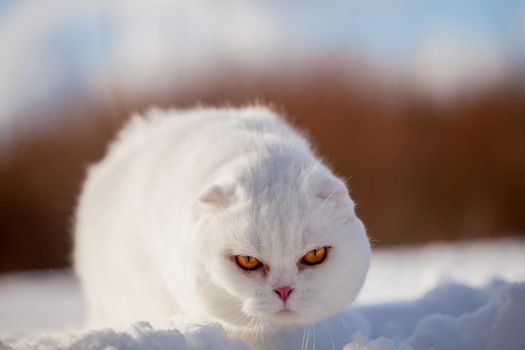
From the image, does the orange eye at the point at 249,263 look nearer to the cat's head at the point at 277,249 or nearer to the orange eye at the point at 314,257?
the cat's head at the point at 277,249

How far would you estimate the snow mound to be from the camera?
130 cm

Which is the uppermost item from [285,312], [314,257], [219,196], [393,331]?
[219,196]

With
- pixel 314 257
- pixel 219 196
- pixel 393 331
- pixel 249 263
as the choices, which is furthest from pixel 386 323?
pixel 219 196

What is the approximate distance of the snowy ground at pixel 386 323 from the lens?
1342 millimetres

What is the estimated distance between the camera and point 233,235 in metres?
1.63

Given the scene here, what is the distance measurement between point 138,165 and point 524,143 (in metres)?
3.65

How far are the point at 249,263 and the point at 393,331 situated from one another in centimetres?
54

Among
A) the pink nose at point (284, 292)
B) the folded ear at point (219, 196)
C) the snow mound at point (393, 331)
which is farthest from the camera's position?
the folded ear at point (219, 196)

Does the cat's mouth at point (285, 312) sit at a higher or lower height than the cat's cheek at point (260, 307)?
lower

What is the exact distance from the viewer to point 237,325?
1670mm

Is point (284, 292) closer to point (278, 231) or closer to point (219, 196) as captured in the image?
point (278, 231)

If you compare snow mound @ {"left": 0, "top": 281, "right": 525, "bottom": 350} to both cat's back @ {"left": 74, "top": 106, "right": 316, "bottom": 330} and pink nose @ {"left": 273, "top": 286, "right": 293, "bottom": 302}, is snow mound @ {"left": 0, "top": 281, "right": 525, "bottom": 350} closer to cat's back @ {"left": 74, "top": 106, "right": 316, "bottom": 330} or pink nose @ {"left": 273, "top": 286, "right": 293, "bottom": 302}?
pink nose @ {"left": 273, "top": 286, "right": 293, "bottom": 302}

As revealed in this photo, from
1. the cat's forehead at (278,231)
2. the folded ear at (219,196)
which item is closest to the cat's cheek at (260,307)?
the cat's forehead at (278,231)

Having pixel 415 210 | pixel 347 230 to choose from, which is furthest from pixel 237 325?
pixel 415 210
